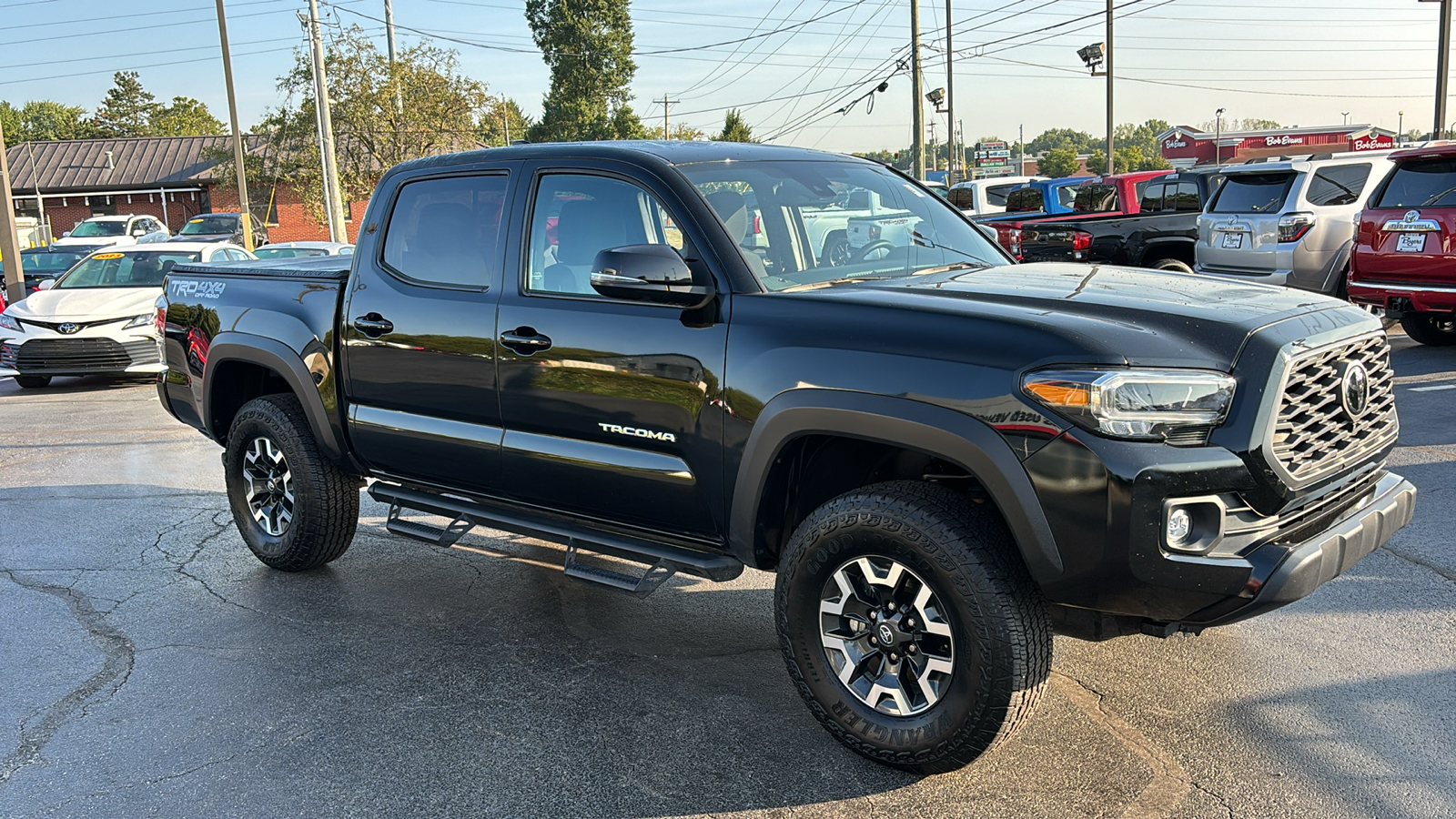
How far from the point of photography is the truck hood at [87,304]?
1244cm

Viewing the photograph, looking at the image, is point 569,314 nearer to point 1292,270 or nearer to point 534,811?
point 534,811

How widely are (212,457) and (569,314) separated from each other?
5699 millimetres

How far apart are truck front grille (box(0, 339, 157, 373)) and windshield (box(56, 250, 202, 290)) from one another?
1.11 m

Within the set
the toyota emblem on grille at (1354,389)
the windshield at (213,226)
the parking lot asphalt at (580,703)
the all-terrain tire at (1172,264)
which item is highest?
the windshield at (213,226)

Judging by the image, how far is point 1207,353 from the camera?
318 cm

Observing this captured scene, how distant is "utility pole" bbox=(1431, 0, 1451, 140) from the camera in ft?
75.6

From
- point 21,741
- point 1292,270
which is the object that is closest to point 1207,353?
point 21,741

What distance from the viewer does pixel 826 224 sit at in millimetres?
4355

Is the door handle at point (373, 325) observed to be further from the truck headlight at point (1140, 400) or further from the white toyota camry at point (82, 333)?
the white toyota camry at point (82, 333)

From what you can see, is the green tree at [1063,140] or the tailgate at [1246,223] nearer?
the tailgate at [1246,223]

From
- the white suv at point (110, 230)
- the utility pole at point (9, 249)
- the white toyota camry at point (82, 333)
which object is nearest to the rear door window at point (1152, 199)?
the white toyota camry at point (82, 333)

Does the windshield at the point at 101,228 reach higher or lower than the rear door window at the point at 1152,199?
higher

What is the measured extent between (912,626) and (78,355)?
11726mm

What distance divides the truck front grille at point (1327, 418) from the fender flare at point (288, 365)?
3935 millimetres
